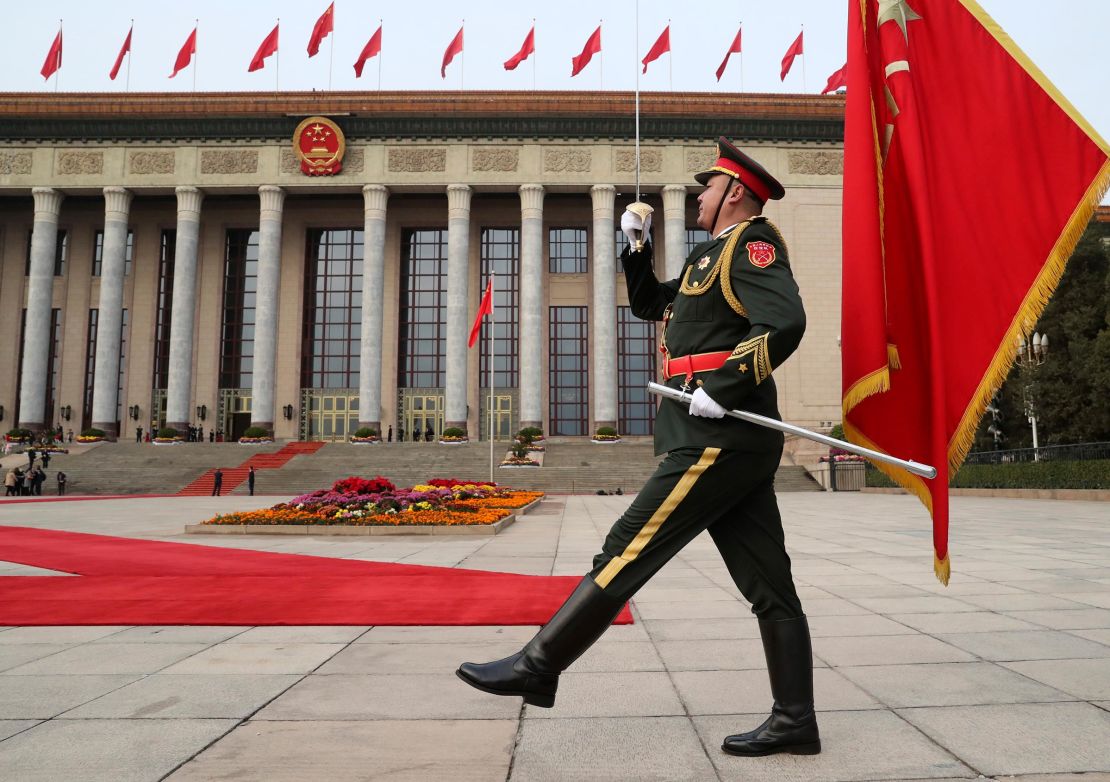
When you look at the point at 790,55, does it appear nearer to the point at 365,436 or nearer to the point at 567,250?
the point at 567,250

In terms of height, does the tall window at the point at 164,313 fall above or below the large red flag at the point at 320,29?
below

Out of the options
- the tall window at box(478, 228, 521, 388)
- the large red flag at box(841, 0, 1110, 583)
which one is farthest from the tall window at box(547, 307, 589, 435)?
the large red flag at box(841, 0, 1110, 583)

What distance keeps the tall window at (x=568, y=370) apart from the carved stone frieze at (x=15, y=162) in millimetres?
27848

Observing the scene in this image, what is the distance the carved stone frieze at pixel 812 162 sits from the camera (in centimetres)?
4025

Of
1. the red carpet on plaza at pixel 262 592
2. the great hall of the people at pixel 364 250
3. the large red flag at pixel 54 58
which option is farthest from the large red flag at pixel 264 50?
the red carpet on plaza at pixel 262 592

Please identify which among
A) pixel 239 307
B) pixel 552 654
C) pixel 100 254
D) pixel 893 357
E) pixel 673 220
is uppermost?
pixel 673 220

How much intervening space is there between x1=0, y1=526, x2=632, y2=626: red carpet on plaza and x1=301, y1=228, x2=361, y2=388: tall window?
34.5 metres

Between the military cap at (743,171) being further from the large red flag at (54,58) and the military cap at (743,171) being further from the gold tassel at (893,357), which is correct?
the large red flag at (54,58)

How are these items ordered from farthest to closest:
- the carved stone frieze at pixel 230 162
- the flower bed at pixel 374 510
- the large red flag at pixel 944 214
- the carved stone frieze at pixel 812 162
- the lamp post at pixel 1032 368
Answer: the carved stone frieze at pixel 812 162 → the carved stone frieze at pixel 230 162 → the lamp post at pixel 1032 368 → the flower bed at pixel 374 510 → the large red flag at pixel 944 214

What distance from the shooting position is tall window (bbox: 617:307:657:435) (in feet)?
138

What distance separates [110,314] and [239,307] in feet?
21.6

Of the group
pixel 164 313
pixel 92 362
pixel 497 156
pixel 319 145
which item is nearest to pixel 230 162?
pixel 319 145

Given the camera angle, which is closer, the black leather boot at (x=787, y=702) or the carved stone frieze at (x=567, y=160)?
the black leather boot at (x=787, y=702)

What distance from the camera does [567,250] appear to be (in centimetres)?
4375
